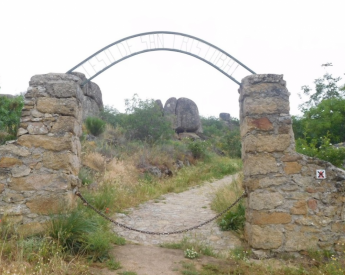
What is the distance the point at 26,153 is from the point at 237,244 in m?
3.44

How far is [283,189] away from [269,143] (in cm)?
→ 69

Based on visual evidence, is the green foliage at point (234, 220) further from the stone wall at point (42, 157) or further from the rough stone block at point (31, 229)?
the rough stone block at point (31, 229)

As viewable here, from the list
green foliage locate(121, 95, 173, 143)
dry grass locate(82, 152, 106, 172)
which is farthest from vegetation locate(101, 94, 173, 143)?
dry grass locate(82, 152, 106, 172)

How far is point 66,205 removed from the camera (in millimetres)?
3943

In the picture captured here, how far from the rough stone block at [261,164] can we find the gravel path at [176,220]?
121 cm

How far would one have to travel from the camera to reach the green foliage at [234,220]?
5018 mm

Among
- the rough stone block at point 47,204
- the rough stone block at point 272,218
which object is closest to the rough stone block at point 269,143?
the rough stone block at point 272,218

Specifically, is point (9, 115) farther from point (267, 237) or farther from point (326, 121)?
point (326, 121)

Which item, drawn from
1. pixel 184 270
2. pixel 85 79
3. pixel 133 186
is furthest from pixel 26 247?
pixel 133 186

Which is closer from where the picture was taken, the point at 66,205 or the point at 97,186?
the point at 66,205

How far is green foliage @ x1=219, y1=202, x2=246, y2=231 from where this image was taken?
16.5ft

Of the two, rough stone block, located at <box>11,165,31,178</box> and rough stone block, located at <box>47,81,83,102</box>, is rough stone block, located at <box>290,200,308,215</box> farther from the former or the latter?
rough stone block, located at <box>11,165,31,178</box>

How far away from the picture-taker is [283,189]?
4117 mm

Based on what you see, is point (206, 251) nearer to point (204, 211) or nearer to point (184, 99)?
point (204, 211)
